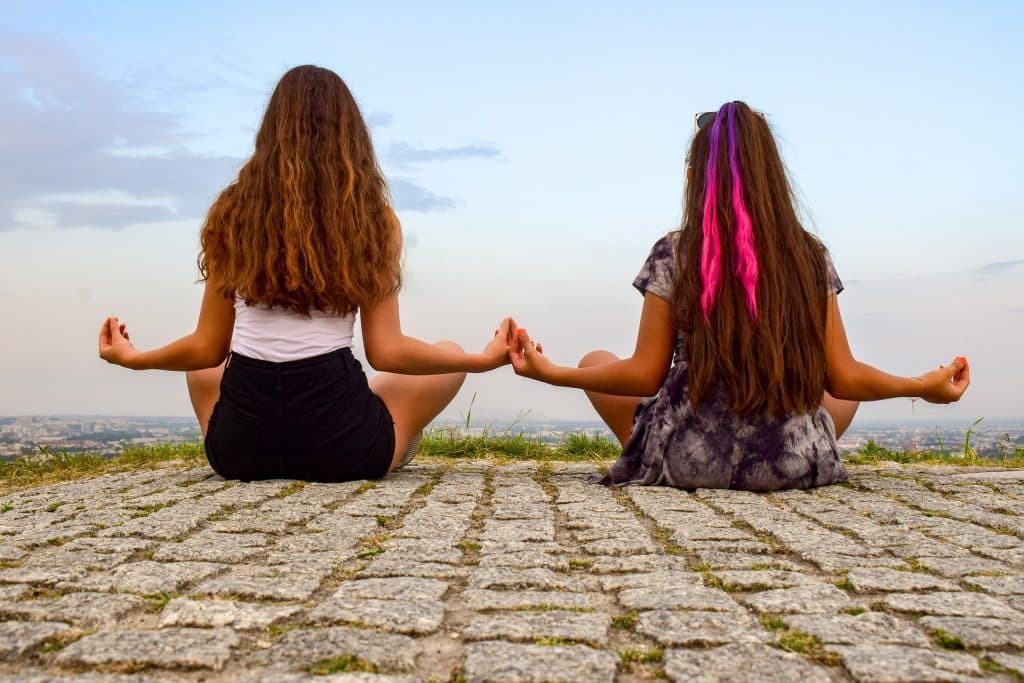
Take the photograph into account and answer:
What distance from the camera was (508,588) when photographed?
2.64 metres

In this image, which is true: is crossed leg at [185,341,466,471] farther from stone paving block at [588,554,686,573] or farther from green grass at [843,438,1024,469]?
green grass at [843,438,1024,469]

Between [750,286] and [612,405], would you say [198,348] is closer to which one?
[612,405]

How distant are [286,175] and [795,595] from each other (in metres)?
3.16

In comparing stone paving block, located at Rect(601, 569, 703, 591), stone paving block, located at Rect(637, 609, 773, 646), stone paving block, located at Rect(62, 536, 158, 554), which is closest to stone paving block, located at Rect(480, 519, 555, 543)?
stone paving block, located at Rect(601, 569, 703, 591)

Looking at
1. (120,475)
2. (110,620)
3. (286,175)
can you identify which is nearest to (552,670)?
(110,620)

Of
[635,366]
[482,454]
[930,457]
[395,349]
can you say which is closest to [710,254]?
[635,366]

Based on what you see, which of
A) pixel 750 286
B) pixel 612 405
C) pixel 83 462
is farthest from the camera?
pixel 83 462

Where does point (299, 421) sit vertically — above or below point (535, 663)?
above

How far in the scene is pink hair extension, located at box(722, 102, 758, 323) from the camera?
172 inches

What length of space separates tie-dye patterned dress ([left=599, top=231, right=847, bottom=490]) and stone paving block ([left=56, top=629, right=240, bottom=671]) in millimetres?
2941

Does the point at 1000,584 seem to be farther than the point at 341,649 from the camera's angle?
Yes

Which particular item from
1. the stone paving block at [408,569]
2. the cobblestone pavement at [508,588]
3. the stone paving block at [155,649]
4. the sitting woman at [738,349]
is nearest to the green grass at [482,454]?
the sitting woman at [738,349]

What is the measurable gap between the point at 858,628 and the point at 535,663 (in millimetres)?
834

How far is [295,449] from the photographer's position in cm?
478
